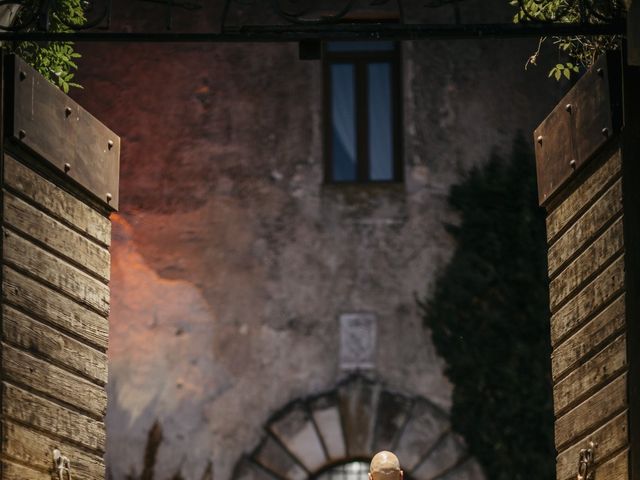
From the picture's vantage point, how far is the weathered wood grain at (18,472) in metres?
4.75

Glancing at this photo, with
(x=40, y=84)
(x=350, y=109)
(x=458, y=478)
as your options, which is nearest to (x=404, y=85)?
(x=350, y=109)

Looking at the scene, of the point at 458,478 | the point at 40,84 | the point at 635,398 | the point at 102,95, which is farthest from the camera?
the point at 102,95

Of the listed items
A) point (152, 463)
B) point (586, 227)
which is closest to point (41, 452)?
point (586, 227)

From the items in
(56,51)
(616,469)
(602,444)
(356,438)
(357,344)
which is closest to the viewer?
(616,469)

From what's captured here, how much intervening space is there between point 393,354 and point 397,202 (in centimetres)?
125

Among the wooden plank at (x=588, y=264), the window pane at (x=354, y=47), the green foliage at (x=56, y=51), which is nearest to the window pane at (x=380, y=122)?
the window pane at (x=354, y=47)

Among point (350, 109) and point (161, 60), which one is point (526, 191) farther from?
point (161, 60)

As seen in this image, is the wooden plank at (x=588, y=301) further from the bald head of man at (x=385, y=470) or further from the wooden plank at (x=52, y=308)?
the wooden plank at (x=52, y=308)

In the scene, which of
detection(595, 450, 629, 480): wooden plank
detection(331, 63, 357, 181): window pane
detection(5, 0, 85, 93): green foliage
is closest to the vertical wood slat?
detection(5, 0, 85, 93): green foliage

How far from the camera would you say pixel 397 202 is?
38.3 feet

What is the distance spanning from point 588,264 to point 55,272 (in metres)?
1.98

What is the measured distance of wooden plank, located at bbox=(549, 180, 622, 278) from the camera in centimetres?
491

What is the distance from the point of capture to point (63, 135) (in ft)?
17.9

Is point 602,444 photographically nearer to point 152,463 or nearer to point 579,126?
point 579,126
